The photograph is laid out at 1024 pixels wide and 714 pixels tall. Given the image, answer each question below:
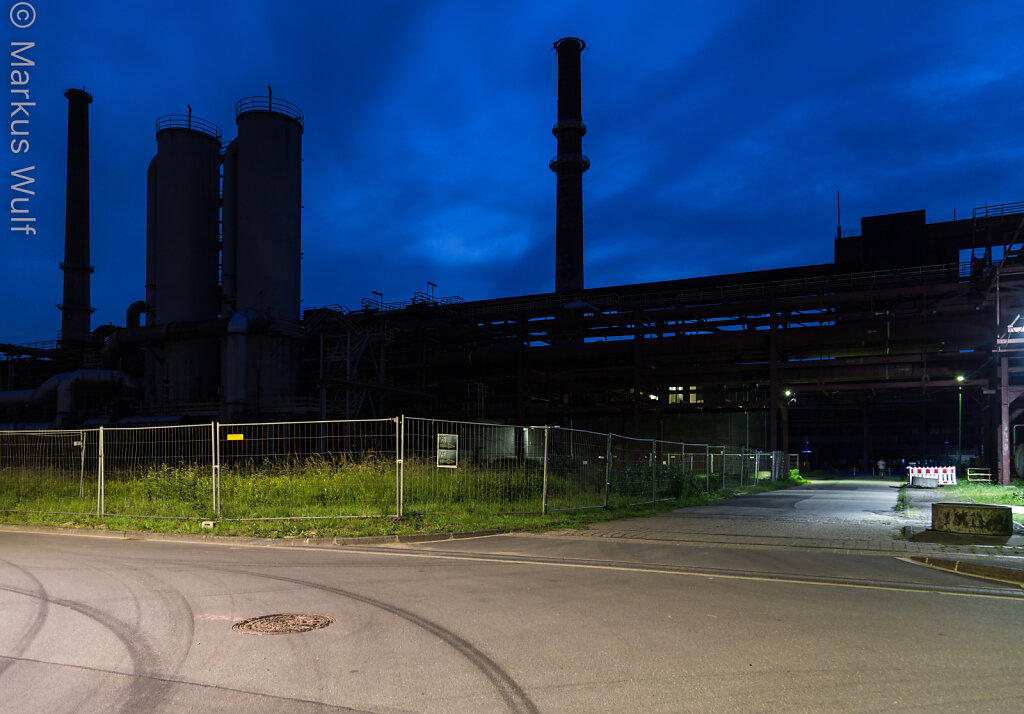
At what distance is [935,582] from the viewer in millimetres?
7816

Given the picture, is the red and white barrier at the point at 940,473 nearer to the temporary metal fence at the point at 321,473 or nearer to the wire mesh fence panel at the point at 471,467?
the temporary metal fence at the point at 321,473

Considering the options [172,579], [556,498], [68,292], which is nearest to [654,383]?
[556,498]

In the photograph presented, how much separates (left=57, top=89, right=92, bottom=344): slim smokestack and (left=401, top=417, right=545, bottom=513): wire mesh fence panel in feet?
192

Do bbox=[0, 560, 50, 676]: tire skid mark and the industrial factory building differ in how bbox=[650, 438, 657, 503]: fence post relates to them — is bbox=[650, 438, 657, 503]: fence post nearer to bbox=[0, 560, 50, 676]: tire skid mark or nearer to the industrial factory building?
bbox=[0, 560, 50, 676]: tire skid mark

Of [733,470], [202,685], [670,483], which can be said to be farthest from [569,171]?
[202,685]

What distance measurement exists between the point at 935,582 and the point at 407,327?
1753 inches

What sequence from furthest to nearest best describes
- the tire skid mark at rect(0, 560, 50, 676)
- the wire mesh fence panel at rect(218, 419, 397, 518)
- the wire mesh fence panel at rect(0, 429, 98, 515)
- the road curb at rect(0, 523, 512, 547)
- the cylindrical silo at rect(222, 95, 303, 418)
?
the cylindrical silo at rect(222, 95, 303, 418) < the wire mesh fence panel at rect(0, 429, 98, 515) < the wire mesh fence panel at rect(218, 419, 397, 518) < the road curb at rect(0, 523, 512, 547) < the tire skid mark at rect(0, 560, 50, 676)

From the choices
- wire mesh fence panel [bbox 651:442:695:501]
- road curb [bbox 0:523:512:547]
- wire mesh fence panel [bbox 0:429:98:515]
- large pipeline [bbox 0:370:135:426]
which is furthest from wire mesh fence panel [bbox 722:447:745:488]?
large pipeline [bbox 0:370:135:426]

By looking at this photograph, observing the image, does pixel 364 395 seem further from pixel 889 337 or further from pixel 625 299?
pixel 889 337

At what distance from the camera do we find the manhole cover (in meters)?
5.64

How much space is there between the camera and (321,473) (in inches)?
599

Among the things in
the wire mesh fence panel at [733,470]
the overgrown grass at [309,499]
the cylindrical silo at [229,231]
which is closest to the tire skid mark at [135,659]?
the overgrown grass at [309,499]

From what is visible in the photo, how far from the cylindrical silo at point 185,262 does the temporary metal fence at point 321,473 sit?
107 ft

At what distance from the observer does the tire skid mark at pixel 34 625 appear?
5.04 m
